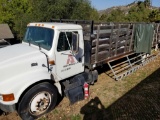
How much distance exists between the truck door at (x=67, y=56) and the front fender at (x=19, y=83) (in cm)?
84

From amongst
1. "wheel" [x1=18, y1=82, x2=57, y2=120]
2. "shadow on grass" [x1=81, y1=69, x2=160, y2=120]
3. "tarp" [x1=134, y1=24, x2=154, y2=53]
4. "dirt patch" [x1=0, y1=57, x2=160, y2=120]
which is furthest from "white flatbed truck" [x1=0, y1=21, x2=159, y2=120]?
"tarp" [x1=134, y1=24, x2=154, y2=53]

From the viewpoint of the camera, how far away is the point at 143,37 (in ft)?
32.4

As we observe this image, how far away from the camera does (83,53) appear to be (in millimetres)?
6629

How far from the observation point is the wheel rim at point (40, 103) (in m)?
5.37

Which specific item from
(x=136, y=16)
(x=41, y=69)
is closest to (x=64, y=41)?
(x=41, y=69)

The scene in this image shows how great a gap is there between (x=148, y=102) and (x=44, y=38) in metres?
4.41

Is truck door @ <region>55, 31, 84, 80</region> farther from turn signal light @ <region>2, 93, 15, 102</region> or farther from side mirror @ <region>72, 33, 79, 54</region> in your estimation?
turn signal light @ <region>2, 93, 15, 102</region>

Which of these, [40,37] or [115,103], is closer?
[40,37]

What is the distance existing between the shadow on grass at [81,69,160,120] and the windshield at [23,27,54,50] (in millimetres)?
2580

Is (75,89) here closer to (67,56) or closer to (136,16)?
(67,56)

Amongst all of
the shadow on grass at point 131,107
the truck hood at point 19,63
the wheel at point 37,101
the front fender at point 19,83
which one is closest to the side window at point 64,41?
the truck hood at point 19,63

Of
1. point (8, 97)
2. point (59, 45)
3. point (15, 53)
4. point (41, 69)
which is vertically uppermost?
point (59, 45)

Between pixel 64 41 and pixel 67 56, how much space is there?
52cm

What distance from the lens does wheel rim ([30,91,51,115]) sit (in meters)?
5.37
